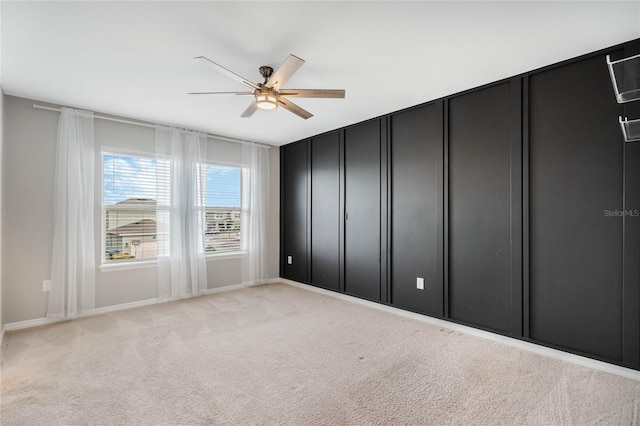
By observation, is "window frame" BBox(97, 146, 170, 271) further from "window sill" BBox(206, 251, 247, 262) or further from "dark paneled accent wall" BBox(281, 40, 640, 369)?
"dark paneled accent wall" BBox(281, 40, 640, 369)

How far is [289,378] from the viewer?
7.37ft

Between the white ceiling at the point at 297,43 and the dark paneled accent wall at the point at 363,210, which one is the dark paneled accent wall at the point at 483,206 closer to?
the white ceiling at the point at 297,43

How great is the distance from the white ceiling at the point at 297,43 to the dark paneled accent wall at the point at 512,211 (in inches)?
13.9

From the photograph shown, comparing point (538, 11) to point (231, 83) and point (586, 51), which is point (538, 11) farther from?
point (231, 83)

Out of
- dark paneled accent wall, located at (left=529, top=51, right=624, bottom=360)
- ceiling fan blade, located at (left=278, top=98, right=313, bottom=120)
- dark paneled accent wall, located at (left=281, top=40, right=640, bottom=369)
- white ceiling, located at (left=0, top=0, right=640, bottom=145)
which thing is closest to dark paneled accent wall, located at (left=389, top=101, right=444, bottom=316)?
dark paneled accent wall, located at (left=281, top=40, right=640, bottom=369)

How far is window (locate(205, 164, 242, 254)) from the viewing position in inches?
189

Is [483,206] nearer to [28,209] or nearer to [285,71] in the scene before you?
[285,71]

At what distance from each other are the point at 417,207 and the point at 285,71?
86.2 inches

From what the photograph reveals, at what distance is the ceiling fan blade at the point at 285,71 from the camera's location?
6.73 ft

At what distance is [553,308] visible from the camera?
2611 mm

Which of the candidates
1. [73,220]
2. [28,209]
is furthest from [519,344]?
[28,209]

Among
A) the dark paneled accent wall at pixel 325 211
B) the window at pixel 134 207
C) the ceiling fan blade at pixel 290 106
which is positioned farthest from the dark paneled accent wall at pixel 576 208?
the window at pixel 134 207

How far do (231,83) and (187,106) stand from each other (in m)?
Answer: 0.95

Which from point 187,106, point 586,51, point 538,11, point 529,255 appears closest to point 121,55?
point 187,106
